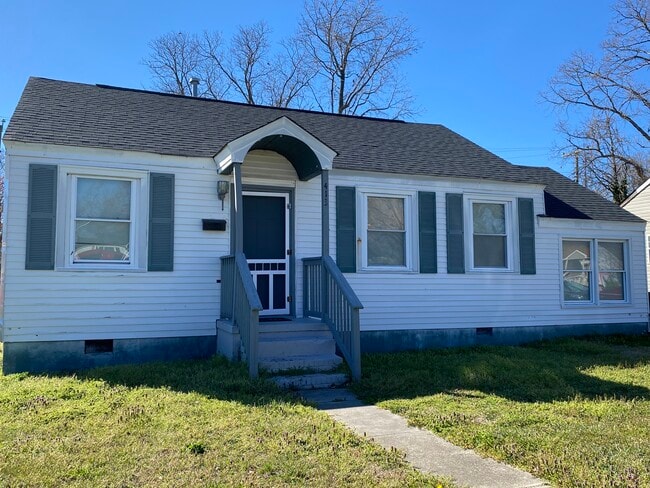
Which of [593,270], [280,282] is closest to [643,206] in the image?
[593,270]

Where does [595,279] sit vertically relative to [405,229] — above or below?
below

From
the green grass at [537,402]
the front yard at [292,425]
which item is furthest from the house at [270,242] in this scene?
the green grass at [537,402]

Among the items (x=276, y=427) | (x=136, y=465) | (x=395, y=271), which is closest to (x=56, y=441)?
(x=136, y=465)

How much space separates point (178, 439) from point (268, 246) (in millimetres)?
4643

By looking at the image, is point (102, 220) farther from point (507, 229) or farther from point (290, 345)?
point (507, 229)

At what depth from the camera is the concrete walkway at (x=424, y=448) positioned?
3.71 meters

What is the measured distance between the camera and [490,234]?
1024 cm

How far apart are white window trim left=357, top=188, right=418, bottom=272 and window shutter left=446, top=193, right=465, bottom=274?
2.24 ft

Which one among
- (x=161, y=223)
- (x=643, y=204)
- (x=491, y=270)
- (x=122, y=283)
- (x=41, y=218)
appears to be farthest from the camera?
(x=643, y=204)

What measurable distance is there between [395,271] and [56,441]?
6143 millimetres

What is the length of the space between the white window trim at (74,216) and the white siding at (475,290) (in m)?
2.97

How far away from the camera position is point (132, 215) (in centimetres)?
799

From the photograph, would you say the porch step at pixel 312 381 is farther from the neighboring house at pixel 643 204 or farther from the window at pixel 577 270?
the neighboring house at pixel 643 204

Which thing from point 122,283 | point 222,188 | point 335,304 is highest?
point 222,188
